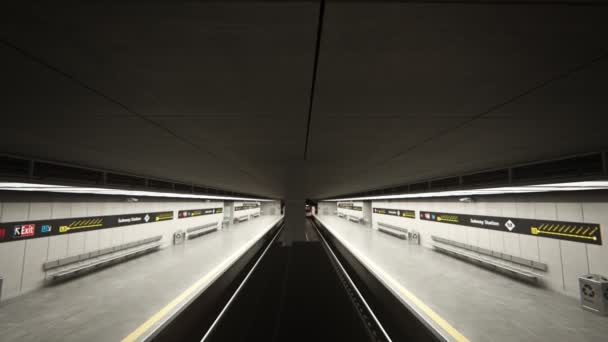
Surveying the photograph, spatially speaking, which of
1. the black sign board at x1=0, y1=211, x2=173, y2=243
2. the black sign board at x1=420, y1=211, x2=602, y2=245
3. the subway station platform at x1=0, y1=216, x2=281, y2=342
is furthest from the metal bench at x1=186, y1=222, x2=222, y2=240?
the black sign board at x1=420, y1=211, x2=602, y2=245

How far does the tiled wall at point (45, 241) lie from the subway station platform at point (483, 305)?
32.5ft

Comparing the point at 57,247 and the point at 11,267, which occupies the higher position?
the point at 57,247

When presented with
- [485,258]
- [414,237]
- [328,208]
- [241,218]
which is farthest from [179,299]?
[328,208]

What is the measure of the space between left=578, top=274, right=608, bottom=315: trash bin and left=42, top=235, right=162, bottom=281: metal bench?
13749 mm

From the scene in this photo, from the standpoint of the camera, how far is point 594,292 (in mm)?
5188

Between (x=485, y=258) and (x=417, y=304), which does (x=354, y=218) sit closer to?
(x=485, y=258)

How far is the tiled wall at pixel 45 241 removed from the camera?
5.89 meters

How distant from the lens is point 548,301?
19.1 feet

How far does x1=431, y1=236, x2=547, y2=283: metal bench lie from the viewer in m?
6.96

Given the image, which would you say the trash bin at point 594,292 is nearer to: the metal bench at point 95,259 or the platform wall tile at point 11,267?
the metal bench at point 95,259

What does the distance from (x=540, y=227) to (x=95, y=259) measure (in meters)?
14.6

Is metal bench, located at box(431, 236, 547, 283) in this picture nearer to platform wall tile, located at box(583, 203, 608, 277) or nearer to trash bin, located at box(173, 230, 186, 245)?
platform wall tile, located at box(583, 203, 608, 277)

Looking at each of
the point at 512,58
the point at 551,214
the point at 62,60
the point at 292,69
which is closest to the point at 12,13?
the point at 62,60

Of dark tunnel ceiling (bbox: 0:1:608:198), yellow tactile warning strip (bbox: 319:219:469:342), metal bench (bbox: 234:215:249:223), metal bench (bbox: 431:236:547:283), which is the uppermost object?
dark tunnel ceiling (bbox: 0:1:608:198)
